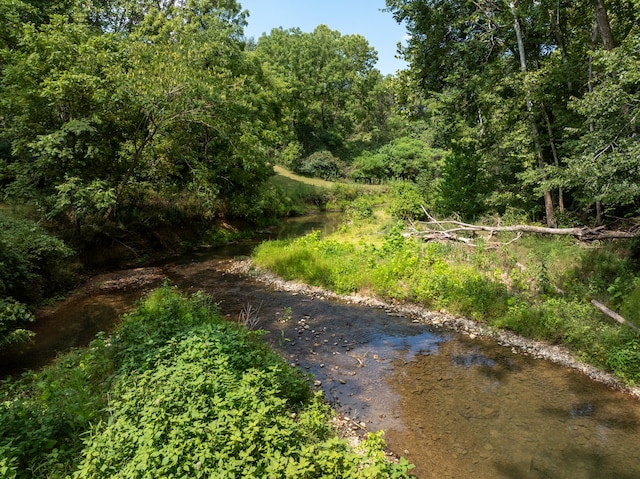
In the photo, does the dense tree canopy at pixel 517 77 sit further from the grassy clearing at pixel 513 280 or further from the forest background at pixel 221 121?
the grassy clearing at pixel 513 280

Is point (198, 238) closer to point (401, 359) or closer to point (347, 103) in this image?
point (401, 359)

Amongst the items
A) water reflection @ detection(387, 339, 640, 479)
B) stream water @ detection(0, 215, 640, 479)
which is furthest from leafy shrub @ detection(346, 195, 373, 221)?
water reflection @ detection(387, 339, 640, 479)

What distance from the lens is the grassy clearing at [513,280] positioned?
25.7ft

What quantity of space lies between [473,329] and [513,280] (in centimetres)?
229

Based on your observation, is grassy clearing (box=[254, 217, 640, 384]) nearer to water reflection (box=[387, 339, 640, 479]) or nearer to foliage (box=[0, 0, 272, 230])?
water reflection (box=[387, 339, 640, 479])

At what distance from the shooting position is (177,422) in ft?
13.4

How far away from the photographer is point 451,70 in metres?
17.4

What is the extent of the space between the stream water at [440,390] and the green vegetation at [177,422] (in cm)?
144

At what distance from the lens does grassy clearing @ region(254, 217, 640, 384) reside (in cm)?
784

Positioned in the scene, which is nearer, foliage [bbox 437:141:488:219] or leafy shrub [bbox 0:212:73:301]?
leafy shrub [bbox 0:212:73:301]

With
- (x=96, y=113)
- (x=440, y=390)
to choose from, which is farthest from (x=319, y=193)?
(x=440, y=390)

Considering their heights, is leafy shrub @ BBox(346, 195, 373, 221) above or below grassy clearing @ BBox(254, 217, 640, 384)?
above

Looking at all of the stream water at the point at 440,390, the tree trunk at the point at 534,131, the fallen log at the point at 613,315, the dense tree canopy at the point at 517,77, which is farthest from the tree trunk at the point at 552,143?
the stream water at the point at 440,390

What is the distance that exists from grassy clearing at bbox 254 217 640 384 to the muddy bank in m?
0.19
